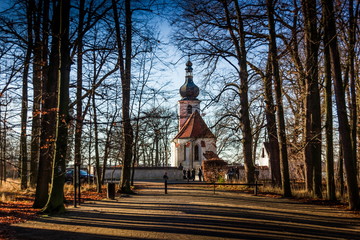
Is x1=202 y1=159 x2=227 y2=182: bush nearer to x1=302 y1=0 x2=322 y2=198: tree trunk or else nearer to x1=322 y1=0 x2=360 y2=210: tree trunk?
x1=302 y1=0 x2=322 y2=198: tree trunk

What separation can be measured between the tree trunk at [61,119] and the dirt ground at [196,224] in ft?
1.93

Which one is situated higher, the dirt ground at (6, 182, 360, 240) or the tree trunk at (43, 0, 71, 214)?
the tree trunk at (43, 0, 71, 214)

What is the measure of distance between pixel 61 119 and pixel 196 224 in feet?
15.8

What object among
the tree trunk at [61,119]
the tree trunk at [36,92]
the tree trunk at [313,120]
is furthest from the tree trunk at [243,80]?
the tree trunk at [61,119]

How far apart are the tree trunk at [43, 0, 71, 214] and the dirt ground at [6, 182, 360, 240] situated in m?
0.59

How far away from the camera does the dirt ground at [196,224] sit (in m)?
8.02

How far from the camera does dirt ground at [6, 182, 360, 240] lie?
802 centimetres

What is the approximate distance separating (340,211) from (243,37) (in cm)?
1095

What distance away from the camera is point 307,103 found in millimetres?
17641

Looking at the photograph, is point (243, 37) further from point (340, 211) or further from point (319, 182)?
point (340, 211)

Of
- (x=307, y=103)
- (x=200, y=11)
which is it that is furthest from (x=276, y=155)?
Answer: (x=200, y=11)

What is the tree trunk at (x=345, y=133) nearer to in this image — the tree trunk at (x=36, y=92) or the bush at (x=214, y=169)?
the tree trunk at (x=36, y=92)

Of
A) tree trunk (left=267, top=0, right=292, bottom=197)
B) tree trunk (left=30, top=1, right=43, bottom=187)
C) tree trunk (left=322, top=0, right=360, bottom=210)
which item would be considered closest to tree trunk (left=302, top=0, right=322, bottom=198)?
tree trunk (left=267, top=0, right=292, bottom=197)

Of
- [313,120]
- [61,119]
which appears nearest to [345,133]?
[313,120]
